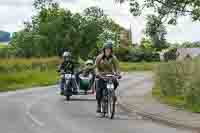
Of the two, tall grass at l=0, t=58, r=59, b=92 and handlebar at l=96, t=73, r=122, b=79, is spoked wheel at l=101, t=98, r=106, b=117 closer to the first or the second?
handlebar at l=96, t=73, r=122, b=79

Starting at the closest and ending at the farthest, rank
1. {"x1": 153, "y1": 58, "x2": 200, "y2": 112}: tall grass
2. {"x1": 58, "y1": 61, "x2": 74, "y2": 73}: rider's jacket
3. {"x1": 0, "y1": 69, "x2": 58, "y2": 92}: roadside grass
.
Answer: {"x1": 153, "y1": 58, "x2": 200, "y2": 112}: tall grass, {"x1": 58, "y1": 61, "x2": 74, "y2": 73}: rider's jacket, {"x1": 0, "y1": 69, "x2": 58, "y2": 92}: roadside grass

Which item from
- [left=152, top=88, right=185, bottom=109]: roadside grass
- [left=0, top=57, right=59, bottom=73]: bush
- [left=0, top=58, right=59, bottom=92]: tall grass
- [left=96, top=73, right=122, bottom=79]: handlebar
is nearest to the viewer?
[left=96, top=73, right=122, bottom=79]: handlebar

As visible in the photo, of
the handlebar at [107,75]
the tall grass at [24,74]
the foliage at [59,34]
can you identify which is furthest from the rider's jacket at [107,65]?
the foliage at [59,34]

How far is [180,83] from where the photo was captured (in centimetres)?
1955

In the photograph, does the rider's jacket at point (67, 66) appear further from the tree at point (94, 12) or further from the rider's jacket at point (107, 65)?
the tree at point (94, 12)

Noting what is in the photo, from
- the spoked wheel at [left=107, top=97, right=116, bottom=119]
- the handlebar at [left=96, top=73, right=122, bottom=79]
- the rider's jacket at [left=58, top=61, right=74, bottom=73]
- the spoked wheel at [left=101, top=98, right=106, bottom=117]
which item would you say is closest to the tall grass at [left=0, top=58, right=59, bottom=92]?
the rider's jacket at [left=58, top=61, right=74, bottom=73]

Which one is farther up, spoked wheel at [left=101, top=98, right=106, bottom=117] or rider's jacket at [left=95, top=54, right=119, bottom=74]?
rider's jacket at [left=95, top=54, right=119, bottom=74]

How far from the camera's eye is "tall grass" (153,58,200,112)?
16.7 metres

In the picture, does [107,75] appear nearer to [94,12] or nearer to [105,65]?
[105,65]

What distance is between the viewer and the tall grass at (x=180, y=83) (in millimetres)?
16688

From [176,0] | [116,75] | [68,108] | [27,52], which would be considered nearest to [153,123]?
[116,75]

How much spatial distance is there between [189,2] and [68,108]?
5807mm

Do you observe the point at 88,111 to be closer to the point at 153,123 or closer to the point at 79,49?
the point at 153,123

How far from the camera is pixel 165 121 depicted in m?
14.3
